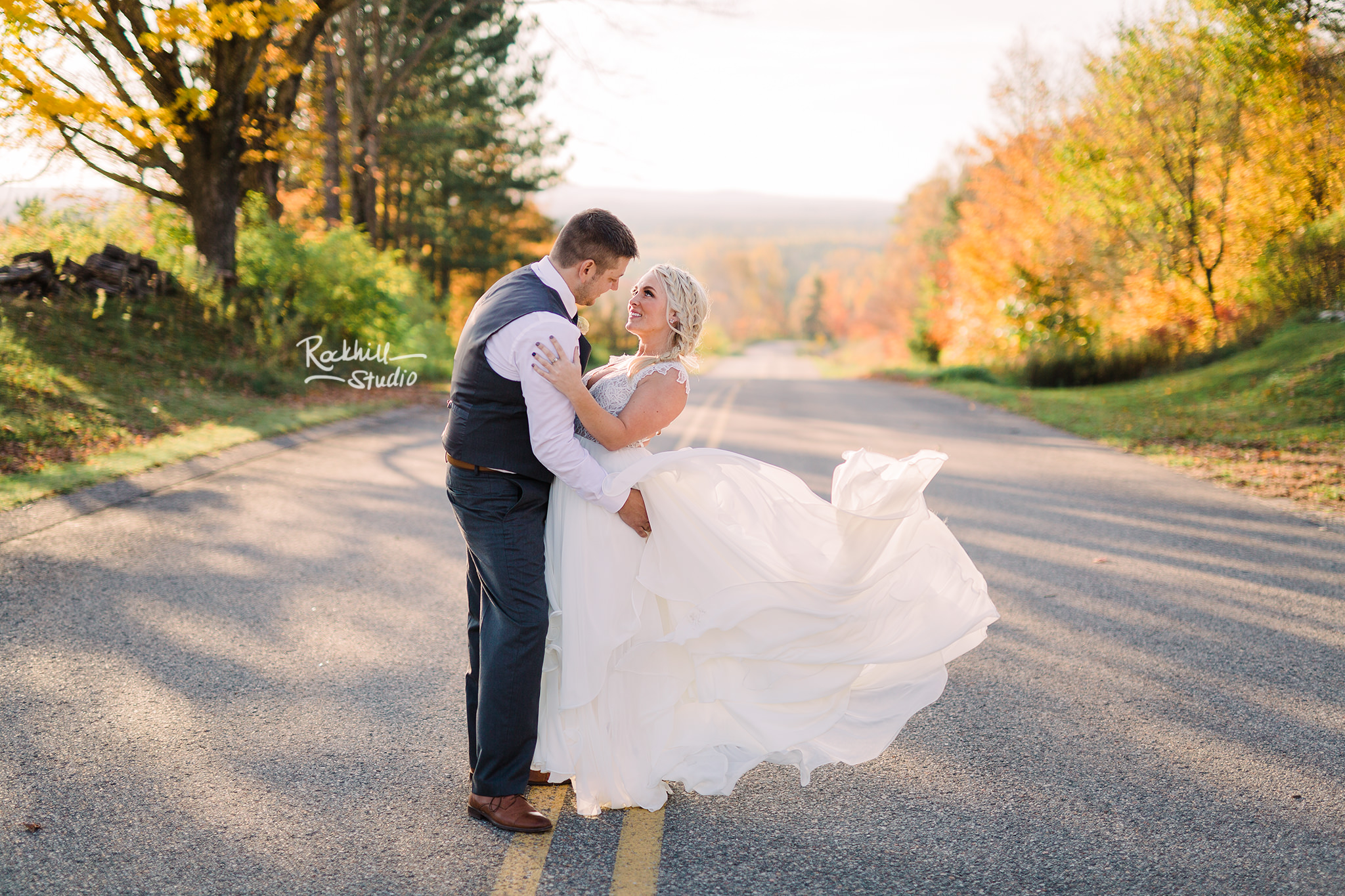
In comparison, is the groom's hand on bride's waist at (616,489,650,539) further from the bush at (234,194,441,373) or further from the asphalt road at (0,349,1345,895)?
the bush at (234,194,441,373)

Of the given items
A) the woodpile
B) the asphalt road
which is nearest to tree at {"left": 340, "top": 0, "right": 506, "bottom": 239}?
the woodpile

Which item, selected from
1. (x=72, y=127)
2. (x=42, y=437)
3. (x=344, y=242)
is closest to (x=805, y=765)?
(x=42, y=437)

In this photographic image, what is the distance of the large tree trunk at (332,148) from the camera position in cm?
1998

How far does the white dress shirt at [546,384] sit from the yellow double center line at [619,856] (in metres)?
1.29

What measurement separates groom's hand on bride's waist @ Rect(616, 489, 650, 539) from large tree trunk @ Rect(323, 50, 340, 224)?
61.6 ft

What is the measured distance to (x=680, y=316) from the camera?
3.50 m

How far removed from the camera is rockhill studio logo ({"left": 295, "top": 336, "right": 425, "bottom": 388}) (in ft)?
52.1

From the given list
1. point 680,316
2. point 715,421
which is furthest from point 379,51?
point 680,316

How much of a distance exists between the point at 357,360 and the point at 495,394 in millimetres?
15192

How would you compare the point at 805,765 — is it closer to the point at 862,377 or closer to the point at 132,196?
the point at 132,196

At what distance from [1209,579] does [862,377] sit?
2784 cm

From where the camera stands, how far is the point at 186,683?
4371 millimetres

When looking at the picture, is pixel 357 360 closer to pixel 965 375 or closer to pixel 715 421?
pixel 715 421

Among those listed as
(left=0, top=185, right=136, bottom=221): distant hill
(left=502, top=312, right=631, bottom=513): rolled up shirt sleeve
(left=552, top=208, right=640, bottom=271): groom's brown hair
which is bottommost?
(left=502, top=312, right=631, bottom=513): rolled up shirt sleeve
